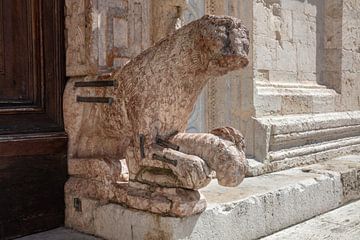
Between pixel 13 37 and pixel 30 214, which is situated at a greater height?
pixel 13 37

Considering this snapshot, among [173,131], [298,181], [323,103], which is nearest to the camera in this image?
[173,131]

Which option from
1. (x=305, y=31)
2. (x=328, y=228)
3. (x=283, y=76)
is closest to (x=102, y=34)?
(x=328, y=228)

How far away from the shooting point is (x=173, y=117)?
2.67 m

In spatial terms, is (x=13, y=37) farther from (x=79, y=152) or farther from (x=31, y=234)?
(x=31, y=234)

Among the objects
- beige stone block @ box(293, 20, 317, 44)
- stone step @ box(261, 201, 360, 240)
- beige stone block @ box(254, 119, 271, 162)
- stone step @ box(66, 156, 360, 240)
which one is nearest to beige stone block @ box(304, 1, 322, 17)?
beige stone block @ box(293, 20, 317, 44)

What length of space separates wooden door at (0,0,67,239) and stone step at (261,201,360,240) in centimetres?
148

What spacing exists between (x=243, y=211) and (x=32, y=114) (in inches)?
58.7

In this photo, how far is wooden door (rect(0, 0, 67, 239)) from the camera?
292cm

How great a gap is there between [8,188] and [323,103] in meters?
4.03

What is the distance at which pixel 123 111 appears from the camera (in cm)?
280

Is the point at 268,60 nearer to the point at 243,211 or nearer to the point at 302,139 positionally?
the point at 302,139

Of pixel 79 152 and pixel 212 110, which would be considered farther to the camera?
pixel 212 110

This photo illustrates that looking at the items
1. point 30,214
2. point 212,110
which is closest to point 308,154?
point 212,110

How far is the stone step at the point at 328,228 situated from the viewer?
10.3ft
